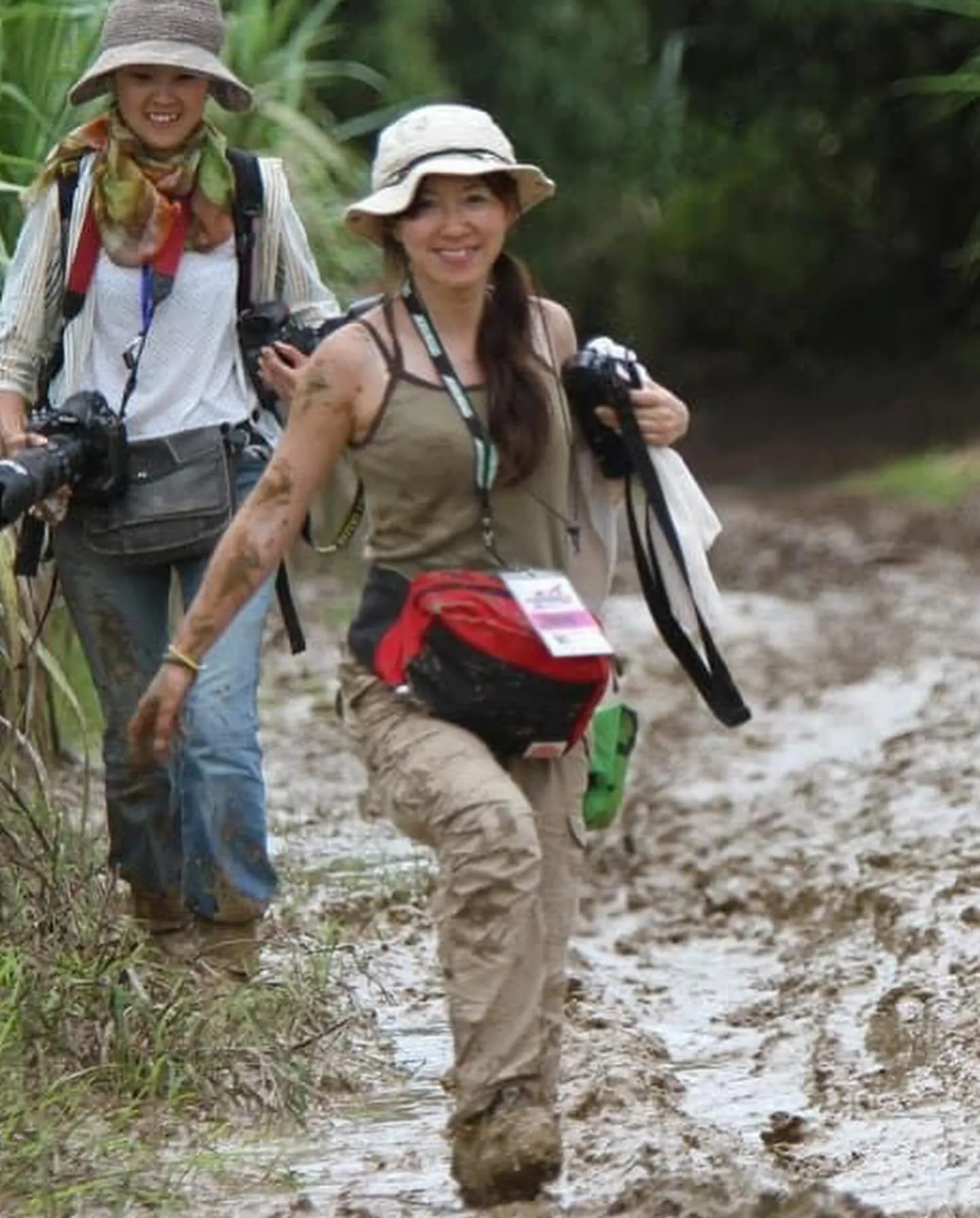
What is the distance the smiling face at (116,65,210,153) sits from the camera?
5656 millimetres

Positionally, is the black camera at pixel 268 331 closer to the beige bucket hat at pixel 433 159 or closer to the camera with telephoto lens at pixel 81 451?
the camera with telephoto lens at pixel 81 451

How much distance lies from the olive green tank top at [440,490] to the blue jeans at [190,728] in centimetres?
92

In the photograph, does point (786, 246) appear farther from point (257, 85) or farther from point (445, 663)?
point (445, 663)

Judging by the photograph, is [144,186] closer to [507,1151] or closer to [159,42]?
[159,42]

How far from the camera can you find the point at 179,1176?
189 inches

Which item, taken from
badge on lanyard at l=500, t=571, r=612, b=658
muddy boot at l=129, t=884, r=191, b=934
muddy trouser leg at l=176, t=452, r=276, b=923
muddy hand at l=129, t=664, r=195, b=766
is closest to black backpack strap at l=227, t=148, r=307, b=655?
muddy trouser leg at l=176, t=452, r=276, b=923

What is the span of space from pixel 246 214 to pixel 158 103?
23 centimetres

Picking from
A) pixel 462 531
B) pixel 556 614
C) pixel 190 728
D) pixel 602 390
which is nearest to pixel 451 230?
pixel 602 390

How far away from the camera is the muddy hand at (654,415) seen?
191 inches

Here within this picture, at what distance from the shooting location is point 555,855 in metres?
4.93

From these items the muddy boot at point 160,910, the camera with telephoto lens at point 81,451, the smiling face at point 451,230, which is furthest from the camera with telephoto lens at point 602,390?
the muddy boot at point 160,910

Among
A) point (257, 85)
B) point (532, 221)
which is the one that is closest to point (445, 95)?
point (532, 221)

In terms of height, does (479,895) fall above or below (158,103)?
below

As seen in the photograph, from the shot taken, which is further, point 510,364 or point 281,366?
point 281,366
